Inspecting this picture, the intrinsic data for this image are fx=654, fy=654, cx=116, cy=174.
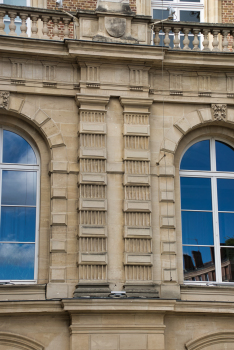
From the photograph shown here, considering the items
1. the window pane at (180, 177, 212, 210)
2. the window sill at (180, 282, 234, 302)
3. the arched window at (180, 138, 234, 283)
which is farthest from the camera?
the window pane at (180, 177, 212, 210)

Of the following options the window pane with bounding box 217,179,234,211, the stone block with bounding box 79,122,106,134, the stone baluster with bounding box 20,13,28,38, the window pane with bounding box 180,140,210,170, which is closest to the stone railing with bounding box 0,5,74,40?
the stone baluster with bounding box 20,13,28,38

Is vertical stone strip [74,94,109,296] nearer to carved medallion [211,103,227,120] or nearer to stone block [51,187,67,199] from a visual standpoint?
stone block [51,187,67,199]

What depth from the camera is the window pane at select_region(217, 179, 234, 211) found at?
12.9 meters

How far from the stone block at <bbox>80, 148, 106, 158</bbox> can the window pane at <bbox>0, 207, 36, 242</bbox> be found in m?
1.41

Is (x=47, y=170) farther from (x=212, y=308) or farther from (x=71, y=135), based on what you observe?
(x=212, y=308)

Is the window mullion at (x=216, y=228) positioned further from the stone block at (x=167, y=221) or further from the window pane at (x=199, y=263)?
the stone block at (x=167, y=221)

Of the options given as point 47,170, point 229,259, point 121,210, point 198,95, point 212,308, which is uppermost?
point 198,95

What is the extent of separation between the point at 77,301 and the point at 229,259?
10.7 ft

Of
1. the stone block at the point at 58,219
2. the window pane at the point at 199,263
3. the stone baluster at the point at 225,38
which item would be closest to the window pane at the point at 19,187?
the stone block at the point at 58,219

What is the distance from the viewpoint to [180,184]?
1286cm

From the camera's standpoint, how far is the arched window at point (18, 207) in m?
11.9

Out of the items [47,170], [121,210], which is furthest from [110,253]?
Answer: [47,170]

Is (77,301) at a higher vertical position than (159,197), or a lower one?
lower

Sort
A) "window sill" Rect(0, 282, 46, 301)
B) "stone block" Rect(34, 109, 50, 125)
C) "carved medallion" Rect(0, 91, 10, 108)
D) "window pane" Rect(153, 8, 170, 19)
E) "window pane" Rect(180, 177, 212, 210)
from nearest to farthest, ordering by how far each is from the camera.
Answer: "window sill" Rect(0, 282, 46, 301)
"carved medallion" Rect(0, 91, 10, 108)
"stone block" Rect(34, 109, 50, 125)
"window pane" Rect(180, 177, 212, 210)
"window pane" Rect(153, 8, 170, 19)
